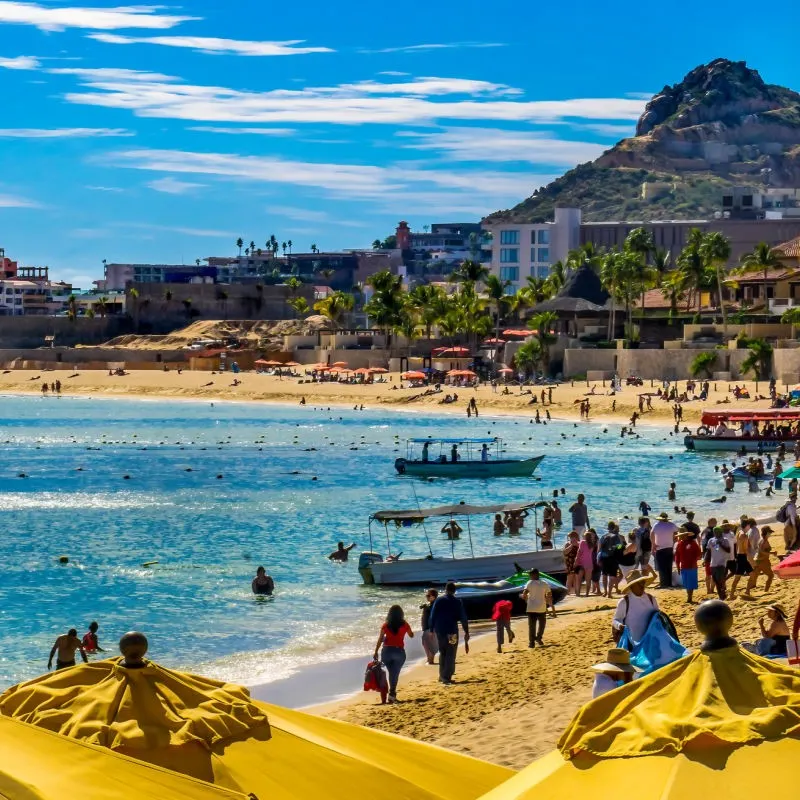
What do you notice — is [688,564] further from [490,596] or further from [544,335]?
[544,335]

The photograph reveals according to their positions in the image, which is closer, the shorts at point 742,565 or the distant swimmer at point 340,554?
the shorts at point 742,565

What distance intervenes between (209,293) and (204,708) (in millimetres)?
149926

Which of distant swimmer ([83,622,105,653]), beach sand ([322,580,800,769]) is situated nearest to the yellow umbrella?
beach sand ([322,580,800,769])

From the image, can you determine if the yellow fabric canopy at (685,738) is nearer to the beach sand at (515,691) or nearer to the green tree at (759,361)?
the beach sand at (515,691)

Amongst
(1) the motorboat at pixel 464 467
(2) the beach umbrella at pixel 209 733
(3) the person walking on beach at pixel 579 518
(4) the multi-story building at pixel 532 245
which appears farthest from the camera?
(4) the multi-story building at pixel 532 245

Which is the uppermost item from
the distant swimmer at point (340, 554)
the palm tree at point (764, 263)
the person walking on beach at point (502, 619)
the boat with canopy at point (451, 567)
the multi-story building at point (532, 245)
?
the multi-story building at point (532, 245)

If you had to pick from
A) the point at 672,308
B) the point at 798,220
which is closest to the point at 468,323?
the point at 672,308

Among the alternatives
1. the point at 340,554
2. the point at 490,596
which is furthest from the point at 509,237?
the point at 490,596

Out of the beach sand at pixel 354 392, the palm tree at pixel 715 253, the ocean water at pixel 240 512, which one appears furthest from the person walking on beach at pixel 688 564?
the palm tree at pixel 715 253

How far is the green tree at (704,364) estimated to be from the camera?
272 feet

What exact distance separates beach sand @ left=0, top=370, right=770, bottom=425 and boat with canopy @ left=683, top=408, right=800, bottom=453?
29.8ft

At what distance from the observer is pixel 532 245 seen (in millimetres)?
159750

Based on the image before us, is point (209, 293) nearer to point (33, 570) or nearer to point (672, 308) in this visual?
point (672, 308)

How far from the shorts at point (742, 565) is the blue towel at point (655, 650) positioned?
32.2ft
